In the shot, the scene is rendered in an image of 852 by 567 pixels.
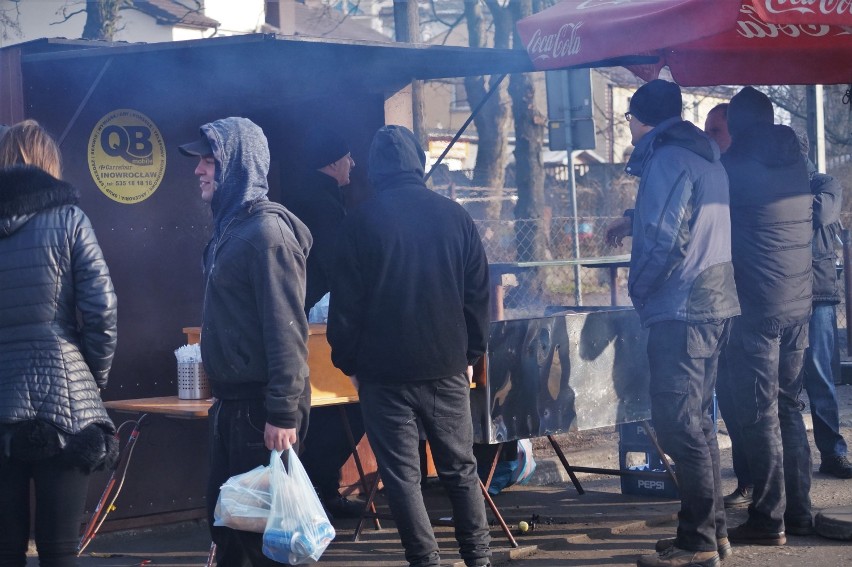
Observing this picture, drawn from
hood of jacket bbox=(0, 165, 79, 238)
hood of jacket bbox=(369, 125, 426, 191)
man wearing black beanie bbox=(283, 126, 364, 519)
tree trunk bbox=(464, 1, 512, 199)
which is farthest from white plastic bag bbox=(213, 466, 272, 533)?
tree trunk bbox=(464, 1, 512, 199)

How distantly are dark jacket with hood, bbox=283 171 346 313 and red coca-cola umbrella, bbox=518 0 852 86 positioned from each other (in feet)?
4.47

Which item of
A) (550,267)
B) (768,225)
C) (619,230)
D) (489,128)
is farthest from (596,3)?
(489,128)

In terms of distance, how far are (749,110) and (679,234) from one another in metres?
1.05

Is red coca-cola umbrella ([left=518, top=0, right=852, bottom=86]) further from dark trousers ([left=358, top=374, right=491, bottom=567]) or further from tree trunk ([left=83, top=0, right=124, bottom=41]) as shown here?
tree trunk ([left=83, top=0, right=124, bottom=41])

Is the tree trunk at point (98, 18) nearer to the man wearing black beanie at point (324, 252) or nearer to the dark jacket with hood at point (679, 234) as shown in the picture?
the man wearing black beanie at point (324, 252)

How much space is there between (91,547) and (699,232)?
11.4 ft

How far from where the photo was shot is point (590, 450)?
818 cm

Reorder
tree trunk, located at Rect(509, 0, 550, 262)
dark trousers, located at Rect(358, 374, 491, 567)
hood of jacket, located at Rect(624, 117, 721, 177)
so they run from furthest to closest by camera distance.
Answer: tree trunk, located at Rect(509, 0, 550, 262), hood of jacket, located at Rect(624, 117, 721, 177), dark trousers, located at Rect(358, 374, 491, 567)

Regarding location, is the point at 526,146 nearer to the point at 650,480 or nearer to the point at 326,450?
the point at 650,480

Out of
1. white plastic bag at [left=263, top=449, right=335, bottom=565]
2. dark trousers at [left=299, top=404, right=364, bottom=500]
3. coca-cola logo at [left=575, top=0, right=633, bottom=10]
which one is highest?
coca-cola logo at [left=575, top=0, right=633, bottom=10]

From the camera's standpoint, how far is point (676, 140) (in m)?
5.13

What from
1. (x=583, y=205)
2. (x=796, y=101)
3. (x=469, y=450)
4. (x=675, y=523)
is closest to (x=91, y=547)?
(x=469, y=450)

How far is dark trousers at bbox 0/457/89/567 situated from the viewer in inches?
148

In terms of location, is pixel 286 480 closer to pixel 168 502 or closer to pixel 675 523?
pixel 168 502
